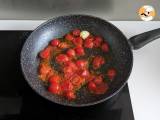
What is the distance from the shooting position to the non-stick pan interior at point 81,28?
84 centimetres

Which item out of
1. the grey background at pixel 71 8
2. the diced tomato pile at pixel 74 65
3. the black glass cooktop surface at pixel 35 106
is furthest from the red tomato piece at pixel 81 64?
the grey background at pixel 71 8

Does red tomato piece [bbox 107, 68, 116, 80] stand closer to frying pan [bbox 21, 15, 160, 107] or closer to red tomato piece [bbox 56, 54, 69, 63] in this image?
frying pan [bbox 21, 15, 160, 107]

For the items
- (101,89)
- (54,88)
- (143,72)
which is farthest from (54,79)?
(143,72)

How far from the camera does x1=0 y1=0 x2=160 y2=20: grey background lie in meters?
1.05

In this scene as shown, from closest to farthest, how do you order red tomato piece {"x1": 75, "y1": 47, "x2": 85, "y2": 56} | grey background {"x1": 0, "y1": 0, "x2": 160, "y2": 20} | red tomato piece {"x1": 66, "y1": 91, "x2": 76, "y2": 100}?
red tomato piece {"x1": 66, "y1": 91, "x2": 76, "y2": 100} → red tomato piece {"x1": 75, "y1": 47, "x2": 85, "y2": 56} → grey background {"x1": 0, "y1": 0, "x2": 160, "y2": 20}

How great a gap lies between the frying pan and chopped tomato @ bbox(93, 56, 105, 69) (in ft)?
0.11

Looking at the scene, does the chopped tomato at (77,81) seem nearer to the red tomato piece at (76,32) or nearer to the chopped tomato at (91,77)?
the chopped tomato at (91,77)

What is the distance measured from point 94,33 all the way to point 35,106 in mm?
306

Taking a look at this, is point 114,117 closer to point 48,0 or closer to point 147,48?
point 147,48

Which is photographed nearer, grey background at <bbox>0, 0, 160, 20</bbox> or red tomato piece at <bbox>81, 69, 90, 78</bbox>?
red tomato piece at <bbox>81, 69, 90, 78</bbox>

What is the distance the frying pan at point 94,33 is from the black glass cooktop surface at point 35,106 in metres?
0.03

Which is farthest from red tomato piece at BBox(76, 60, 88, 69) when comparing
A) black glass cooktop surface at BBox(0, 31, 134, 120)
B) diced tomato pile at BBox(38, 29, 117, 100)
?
black glass cooktop surface at BBox(0, 31, 134, 120)

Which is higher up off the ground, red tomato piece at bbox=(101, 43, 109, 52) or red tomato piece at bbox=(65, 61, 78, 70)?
red tomato piece at bbox=(101, 43, 109, 52)

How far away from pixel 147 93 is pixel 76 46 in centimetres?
25
